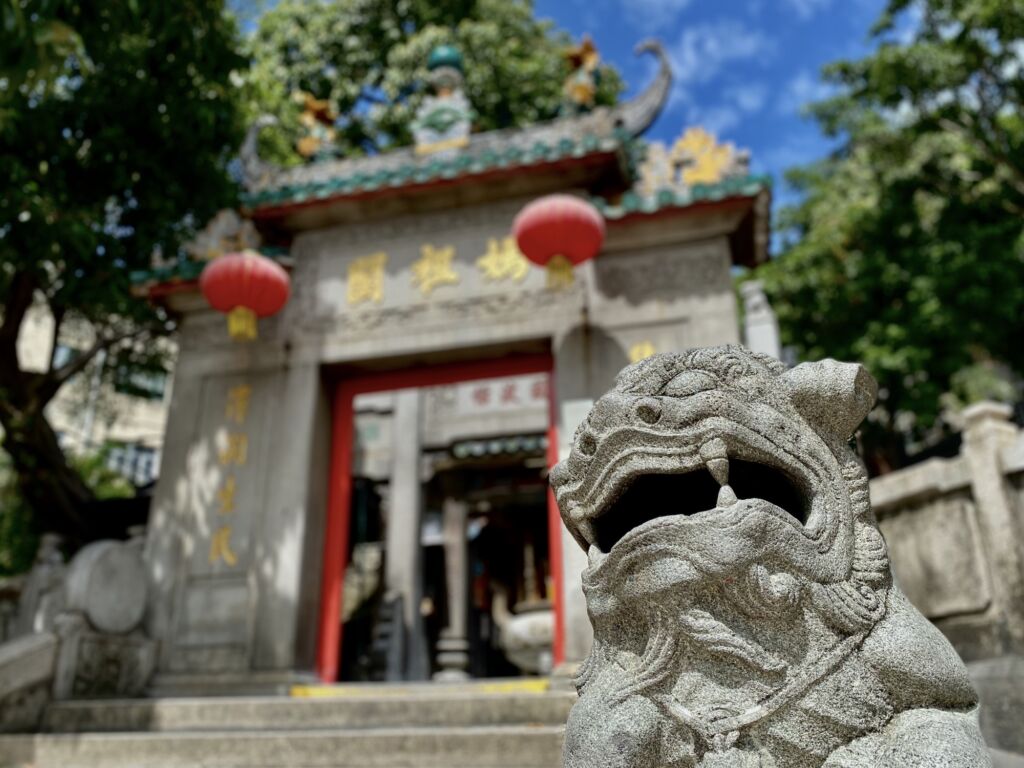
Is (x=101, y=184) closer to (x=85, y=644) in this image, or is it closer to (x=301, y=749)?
(x=85, y=644)

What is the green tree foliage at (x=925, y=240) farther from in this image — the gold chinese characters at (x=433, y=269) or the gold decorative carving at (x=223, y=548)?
the gold decorative carving at (x=223, y=548)

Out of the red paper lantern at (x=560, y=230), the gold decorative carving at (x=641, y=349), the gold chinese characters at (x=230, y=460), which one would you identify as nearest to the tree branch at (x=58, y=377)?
the gold chinese characters at (x=230, y=460)

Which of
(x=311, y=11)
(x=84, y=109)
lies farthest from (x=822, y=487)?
(x=311, y=11)

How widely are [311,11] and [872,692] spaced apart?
699 inches

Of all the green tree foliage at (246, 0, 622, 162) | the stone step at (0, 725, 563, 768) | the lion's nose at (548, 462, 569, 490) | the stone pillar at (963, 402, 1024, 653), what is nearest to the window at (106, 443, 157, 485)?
the green tree foliage at (246, 0, 622, 162)

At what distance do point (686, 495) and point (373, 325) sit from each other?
5575 mm

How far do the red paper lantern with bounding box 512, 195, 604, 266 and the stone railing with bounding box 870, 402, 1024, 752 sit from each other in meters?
3.18

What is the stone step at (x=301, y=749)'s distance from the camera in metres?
4.11

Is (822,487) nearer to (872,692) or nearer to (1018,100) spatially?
(872,692)

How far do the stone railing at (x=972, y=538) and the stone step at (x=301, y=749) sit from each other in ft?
10.8

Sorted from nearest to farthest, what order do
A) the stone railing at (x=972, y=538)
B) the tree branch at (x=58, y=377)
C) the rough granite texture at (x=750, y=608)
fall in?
the rough granite texture at (x=750, y=608) → the stone railing at (x=972, y=538) → the tree branch at (x=58, y=377)

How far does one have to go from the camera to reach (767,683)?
195 cm

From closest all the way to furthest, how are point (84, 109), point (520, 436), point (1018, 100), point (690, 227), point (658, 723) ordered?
point (658, 723), point (690, 227), point (84, 109), point (1018, 100), point (520, 436)

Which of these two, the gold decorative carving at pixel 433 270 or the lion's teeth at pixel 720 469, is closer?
the lion's teeth at pixel 720 469
